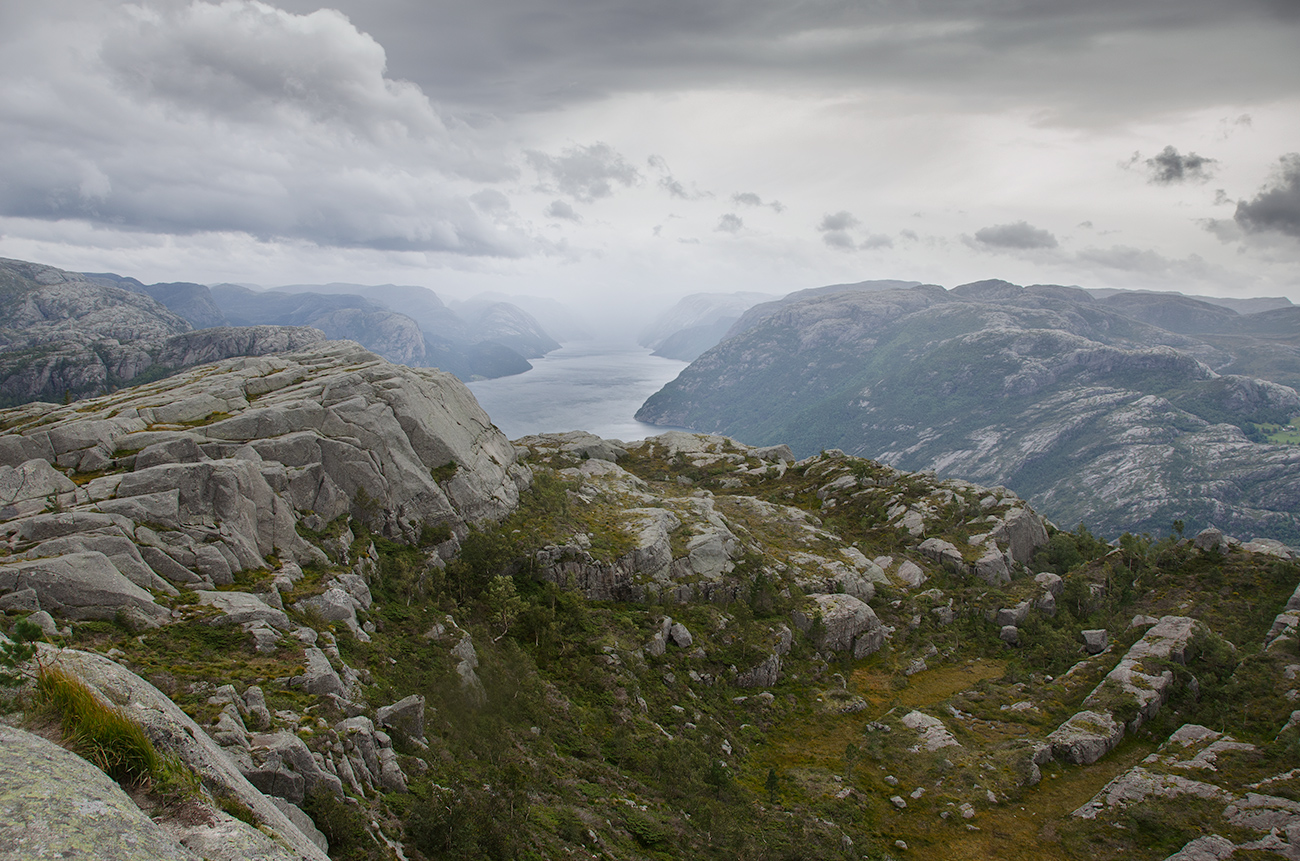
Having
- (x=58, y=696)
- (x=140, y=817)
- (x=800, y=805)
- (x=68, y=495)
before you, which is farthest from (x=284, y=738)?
(x=800, y=805)

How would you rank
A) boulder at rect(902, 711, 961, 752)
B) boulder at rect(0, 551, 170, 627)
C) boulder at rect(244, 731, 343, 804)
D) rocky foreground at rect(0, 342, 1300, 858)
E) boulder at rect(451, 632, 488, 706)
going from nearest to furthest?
boulder at rect(244, 731, 343, 804)
rocky foreground at rect(0, 342, 1300, 858)
boulder at rect(0, 551, 170, 627)
boulder at rect(451, 632, 488, 706)
boulder at rect(902, 711, 961, 752)

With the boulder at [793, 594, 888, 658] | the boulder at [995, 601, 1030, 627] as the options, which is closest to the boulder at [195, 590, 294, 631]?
the boulder at [793, 594, 888, 658]

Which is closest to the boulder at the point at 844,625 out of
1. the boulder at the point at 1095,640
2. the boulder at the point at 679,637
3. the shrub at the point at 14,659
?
the boulder at the point at 679,637

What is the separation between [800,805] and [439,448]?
121 feet

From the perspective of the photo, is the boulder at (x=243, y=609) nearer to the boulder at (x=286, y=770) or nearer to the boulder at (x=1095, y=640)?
the boulder at (x=286, y=770)

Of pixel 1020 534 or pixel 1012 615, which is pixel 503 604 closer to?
pixel 1012 615

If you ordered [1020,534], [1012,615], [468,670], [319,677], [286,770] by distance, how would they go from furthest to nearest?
[1020,534] → [1012,615] → [468,670] → [319,677] → [286,770]

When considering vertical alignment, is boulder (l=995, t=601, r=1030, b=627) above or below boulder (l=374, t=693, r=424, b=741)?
below

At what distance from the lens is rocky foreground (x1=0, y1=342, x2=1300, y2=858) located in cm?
1769

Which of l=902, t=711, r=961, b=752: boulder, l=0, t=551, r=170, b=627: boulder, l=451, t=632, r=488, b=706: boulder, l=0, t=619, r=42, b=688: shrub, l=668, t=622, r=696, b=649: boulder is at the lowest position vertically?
l=902, t=711, r=961, b=752: boulder

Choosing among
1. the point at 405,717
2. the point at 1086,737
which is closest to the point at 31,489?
the point at 405,717

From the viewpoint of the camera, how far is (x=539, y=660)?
37.4 meters

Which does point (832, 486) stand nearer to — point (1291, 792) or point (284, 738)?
point (1291, 792)

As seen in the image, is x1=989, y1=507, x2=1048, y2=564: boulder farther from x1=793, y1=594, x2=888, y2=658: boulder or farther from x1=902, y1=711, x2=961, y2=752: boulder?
x1=902, y1=711, x2=961, y2=752: boulder
